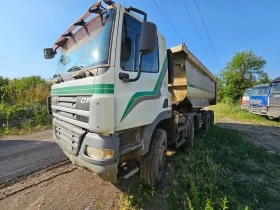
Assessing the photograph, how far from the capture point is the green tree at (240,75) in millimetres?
39031

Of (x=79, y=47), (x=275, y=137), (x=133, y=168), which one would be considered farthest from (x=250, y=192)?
(x=275, y=137)

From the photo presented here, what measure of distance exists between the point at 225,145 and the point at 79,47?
522cm

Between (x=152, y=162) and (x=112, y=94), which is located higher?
(x=112, y=94)

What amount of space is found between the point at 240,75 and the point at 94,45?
44.1 metres

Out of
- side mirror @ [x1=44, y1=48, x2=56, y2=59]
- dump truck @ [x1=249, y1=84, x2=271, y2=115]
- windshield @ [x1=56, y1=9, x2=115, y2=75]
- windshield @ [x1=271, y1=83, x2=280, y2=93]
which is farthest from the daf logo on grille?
dump truck @ [x1=249, y1=84, x2=271, y2=115]

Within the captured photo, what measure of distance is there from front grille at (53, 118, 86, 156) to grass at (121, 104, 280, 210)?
1.09 metres

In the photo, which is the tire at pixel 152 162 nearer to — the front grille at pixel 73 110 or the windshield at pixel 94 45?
the front grille at pixel 73 110

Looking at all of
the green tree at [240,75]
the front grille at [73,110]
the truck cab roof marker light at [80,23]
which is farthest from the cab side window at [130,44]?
the green tree at [240,75]

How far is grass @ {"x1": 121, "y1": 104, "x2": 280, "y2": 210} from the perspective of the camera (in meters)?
2.98

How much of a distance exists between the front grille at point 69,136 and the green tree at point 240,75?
127 feet

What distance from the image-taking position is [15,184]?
3445mm

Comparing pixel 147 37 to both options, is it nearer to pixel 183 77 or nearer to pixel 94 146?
pixel 94 146

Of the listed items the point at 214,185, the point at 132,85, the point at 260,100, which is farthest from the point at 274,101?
the point at 132,85

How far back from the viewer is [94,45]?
274 cm
